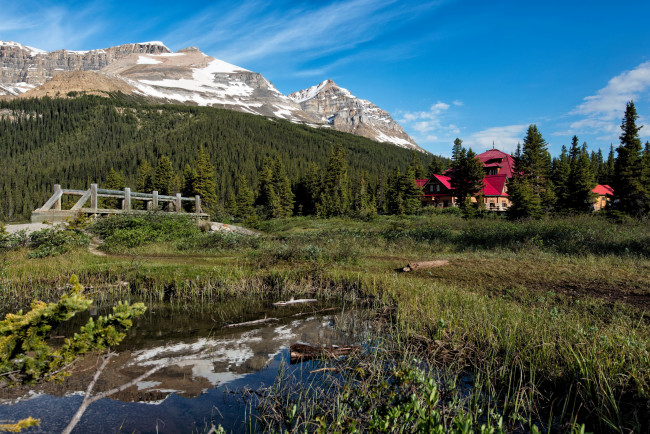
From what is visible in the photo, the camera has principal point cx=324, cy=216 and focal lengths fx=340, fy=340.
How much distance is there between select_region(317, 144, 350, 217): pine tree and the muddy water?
171 ft

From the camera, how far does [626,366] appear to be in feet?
13.9

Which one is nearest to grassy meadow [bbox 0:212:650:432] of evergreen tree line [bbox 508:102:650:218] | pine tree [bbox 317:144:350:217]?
evergreen tree line [bbox 508:102:650:218]

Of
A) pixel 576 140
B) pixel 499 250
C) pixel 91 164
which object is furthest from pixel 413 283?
pixel 91 164

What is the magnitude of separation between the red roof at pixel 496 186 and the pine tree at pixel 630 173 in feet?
58.2

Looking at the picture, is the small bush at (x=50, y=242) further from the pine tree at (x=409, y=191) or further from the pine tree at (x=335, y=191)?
the pine tree at (x=409, y=191)

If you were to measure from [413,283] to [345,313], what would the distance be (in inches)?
109

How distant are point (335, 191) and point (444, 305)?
54.8 meters

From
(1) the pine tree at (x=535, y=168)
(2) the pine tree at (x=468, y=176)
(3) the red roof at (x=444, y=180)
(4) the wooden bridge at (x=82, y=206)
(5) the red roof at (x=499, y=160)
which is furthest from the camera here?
(5) the red roof at (x=499, y=160)

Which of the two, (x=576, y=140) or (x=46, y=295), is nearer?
(x=46, y=295)

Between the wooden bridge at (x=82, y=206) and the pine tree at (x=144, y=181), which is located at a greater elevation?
the pine tree at (x=144, y=181)

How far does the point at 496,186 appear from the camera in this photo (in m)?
56.8

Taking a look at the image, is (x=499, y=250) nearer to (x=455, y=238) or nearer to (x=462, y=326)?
(x=455, y=238)

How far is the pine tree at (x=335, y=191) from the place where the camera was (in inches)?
2371

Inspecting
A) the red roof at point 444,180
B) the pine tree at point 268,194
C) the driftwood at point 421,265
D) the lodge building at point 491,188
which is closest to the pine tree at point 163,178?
the pine tree at point 268,194
